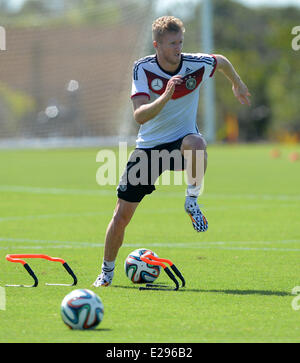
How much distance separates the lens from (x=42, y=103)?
36.8m

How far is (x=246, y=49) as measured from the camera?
2783 inches

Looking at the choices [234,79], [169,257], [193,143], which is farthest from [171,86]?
[169,257]

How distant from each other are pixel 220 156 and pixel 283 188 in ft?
54.0

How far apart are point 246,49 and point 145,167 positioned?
208 feet

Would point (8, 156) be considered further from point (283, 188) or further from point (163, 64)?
point (163, 64)

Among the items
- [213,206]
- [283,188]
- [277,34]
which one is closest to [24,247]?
[213,206]

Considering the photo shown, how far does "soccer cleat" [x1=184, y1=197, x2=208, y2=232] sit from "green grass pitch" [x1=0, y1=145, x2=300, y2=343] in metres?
0.56

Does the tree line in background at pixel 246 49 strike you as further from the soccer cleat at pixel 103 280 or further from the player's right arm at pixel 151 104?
the soccer cleat at pixel 103 280

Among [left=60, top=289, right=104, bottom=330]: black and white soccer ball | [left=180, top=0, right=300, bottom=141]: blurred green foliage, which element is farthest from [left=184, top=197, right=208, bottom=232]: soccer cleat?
[left=180, top=0, right=300, bottom=141]: blurred green foliage

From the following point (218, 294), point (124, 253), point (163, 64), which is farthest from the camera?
point (124, 253)

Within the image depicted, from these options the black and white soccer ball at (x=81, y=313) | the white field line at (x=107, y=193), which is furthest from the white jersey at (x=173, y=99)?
the white field line at (x=107, y=193)

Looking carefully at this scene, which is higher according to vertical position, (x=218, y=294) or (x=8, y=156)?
(x=8, y=156)

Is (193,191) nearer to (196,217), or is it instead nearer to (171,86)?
(196,217)

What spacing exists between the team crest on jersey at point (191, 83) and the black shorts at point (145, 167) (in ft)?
1.85
